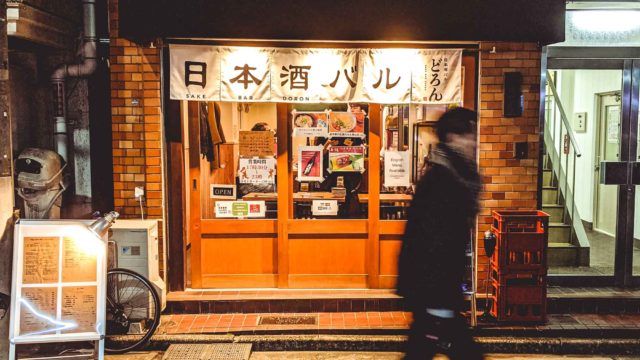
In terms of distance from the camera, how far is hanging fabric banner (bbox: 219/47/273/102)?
7371 millimetres

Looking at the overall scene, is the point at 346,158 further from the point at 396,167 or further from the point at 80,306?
the point at 80,306

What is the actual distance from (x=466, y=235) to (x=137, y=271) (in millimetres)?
4227

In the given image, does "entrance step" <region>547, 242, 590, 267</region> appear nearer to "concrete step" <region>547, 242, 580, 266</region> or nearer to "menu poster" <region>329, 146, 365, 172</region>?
"concrete step" <region>547, 242, 580, 266</region>

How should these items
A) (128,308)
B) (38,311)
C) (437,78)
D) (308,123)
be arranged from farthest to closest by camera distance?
(308,123), (437,78), (128,308), (38,311)

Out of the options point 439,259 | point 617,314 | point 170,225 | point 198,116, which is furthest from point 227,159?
point 617,314

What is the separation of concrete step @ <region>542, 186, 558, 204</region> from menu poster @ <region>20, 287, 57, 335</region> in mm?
8322

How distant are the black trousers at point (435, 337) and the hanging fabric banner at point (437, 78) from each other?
3.60 meters

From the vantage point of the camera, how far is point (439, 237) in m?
4.59

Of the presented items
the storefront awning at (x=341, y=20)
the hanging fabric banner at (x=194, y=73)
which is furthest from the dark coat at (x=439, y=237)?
the hanging fabric banner at (x=194, y=73)

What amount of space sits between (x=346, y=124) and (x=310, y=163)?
76 cm

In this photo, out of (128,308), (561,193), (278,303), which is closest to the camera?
(128,308)

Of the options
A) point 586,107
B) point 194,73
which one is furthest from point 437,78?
point 586,107

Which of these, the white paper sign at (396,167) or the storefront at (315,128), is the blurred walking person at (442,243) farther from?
the white paper sign at (396,167)

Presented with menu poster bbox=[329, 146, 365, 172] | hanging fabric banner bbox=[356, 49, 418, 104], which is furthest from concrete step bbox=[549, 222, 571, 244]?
hanging fabric banner bbox=[356, 49, 418, 104]
